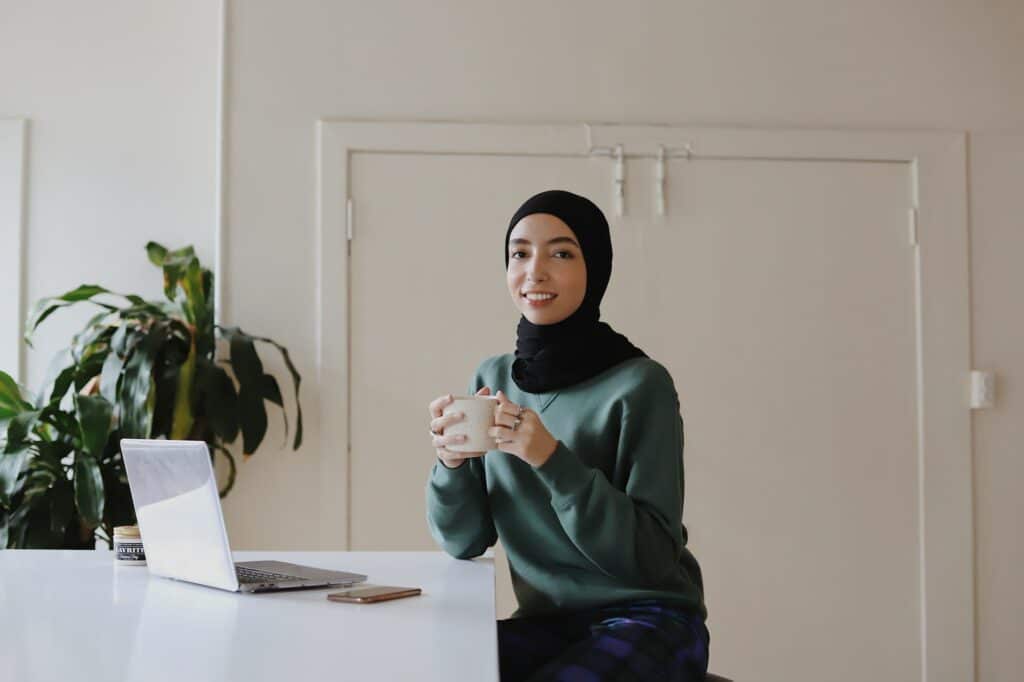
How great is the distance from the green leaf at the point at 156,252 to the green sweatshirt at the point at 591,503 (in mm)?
1990

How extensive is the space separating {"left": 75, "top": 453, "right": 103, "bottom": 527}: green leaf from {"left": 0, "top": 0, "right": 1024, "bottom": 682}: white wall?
0.50 metres

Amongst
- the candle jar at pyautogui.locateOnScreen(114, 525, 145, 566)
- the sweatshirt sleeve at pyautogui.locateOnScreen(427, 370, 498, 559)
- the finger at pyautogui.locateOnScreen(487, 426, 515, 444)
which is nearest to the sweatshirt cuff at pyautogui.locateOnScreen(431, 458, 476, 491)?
the sweatshirt sleeve at pyautogui.locateOnScreen(427, 370, 498, 559)

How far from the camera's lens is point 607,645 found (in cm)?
154

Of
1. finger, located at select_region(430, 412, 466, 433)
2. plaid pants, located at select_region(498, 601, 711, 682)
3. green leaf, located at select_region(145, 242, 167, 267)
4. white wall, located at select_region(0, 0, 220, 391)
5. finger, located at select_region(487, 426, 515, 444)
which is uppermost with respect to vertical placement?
white wall, located at select_region(0, 0, 220, 391)

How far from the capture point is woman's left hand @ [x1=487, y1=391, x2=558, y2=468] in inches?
60.4

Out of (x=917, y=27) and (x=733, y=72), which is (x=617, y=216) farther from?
(x=917, y=27)

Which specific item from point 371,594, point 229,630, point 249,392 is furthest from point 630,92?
point 229,630

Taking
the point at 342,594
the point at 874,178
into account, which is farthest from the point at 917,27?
the point at 342,594

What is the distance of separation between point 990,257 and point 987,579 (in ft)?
3.37

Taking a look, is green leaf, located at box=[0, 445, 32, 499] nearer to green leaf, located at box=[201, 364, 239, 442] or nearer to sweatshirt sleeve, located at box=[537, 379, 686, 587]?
green leaf, located at box=[201, 364, 239, 442]

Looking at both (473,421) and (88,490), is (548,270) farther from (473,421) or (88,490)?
(88,490)

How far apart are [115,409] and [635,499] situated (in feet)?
6.53

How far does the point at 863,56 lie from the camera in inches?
142

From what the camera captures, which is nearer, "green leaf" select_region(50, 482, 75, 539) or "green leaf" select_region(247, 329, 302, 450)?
"green leaf" select_region(50, 482, 75, 539)
